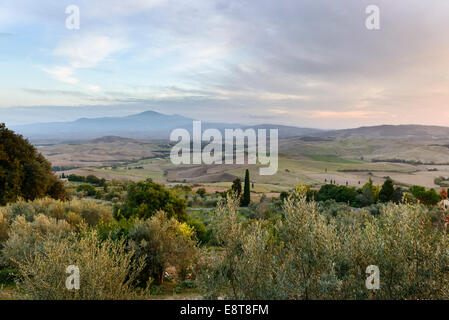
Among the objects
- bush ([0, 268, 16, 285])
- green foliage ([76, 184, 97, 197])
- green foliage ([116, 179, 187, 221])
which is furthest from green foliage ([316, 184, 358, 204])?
bush ([0, 268, 16, 285])

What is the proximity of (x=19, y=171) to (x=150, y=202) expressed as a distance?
928cm

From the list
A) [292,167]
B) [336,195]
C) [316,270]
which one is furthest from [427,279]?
[292,167]

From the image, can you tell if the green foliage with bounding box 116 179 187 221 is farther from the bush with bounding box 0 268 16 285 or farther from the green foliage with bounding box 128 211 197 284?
the bush with bounding box 0 268 16 285

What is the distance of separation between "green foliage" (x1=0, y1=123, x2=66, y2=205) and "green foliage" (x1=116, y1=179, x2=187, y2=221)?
21.4ft

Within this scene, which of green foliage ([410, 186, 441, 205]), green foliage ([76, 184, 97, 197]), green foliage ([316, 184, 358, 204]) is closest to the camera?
green foliage ([410, 186, 441, 205])

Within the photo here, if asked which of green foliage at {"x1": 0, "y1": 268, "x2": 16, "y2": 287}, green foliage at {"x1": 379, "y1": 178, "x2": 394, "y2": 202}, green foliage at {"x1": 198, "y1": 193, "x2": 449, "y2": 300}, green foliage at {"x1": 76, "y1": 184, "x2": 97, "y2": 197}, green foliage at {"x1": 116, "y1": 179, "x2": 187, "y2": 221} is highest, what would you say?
green foliage at {"x1": 198, "y1": 193, "x2": 449, "y2": 300}

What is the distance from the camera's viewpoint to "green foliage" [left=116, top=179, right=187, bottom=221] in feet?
54.5

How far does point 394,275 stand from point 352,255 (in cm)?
65

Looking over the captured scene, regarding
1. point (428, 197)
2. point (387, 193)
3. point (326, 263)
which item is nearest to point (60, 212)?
point (326, 263)

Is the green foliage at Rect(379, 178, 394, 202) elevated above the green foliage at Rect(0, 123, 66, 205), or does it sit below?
below

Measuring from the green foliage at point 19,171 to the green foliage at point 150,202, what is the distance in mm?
6538

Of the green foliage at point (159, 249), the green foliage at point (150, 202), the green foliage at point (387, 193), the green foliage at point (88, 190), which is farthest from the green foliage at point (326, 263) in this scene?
the green foliage at point (88, 190)
